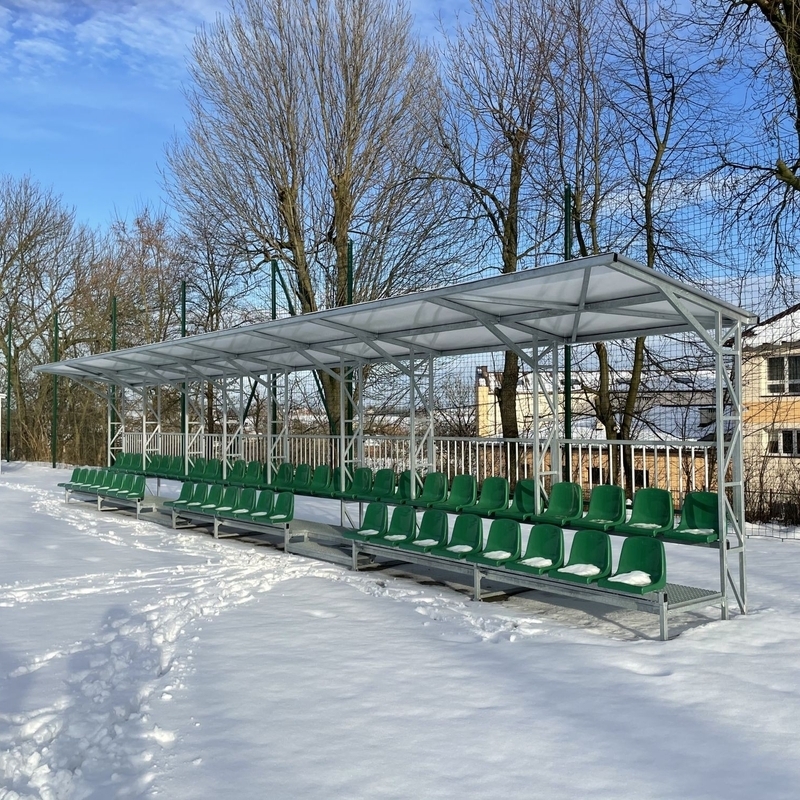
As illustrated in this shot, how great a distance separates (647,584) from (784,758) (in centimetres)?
227

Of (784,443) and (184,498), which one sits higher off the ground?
(784,443)

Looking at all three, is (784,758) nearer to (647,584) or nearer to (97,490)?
(647,584)

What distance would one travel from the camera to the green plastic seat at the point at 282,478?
13.4 metres

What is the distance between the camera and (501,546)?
7672 mm

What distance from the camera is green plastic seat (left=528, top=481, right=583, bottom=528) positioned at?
904 centimetres

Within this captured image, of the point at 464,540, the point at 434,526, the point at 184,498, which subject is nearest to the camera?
the point at 464,540

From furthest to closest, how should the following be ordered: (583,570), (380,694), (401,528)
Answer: (401,528) < (583,570) < (380,694)

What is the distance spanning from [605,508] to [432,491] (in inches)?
110

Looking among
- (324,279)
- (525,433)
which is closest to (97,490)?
(324,279)

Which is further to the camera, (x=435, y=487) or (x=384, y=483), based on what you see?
(x=384, y=483)

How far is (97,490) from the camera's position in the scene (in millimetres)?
15258

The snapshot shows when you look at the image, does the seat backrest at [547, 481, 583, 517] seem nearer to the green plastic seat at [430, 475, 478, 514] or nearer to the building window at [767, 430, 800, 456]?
the green plastic seat at [430, 475, 478, 514]

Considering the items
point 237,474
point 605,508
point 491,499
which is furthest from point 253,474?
point 605,508

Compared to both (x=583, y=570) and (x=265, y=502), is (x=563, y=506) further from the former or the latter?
(x=265, y=502)
